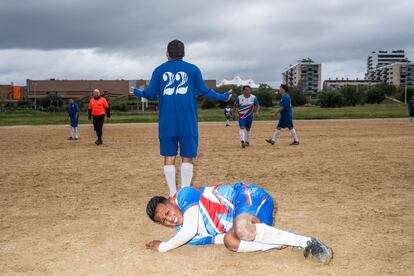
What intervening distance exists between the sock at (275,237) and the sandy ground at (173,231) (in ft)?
0.56

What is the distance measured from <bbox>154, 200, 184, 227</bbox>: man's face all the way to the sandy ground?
41 cm

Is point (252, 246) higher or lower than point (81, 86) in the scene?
lower

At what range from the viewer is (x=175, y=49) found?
5.60 m

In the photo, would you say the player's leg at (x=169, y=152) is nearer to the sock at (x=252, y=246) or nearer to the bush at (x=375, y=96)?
the sock at (x=252, y=246)

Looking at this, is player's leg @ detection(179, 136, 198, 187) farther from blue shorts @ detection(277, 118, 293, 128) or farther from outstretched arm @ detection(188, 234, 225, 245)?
blue shorts @ detection(277, 118, 293, 128)

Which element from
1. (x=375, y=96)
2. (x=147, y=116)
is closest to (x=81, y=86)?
(x=147, y=116)

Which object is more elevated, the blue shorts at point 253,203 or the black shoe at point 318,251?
the blue shorts at point 253,203

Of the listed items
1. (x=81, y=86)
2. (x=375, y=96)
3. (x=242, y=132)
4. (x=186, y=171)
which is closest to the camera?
(x=186, y=171)

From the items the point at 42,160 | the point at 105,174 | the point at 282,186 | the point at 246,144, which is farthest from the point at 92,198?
the point at 246,144

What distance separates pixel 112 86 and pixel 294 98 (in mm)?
46109

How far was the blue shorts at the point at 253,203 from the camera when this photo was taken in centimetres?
398

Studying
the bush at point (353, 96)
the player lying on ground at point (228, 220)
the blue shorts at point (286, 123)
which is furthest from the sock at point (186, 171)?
the bush at point (353, 96)

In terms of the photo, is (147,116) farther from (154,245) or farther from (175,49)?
(154,245)

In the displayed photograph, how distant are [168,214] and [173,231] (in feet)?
3.98
